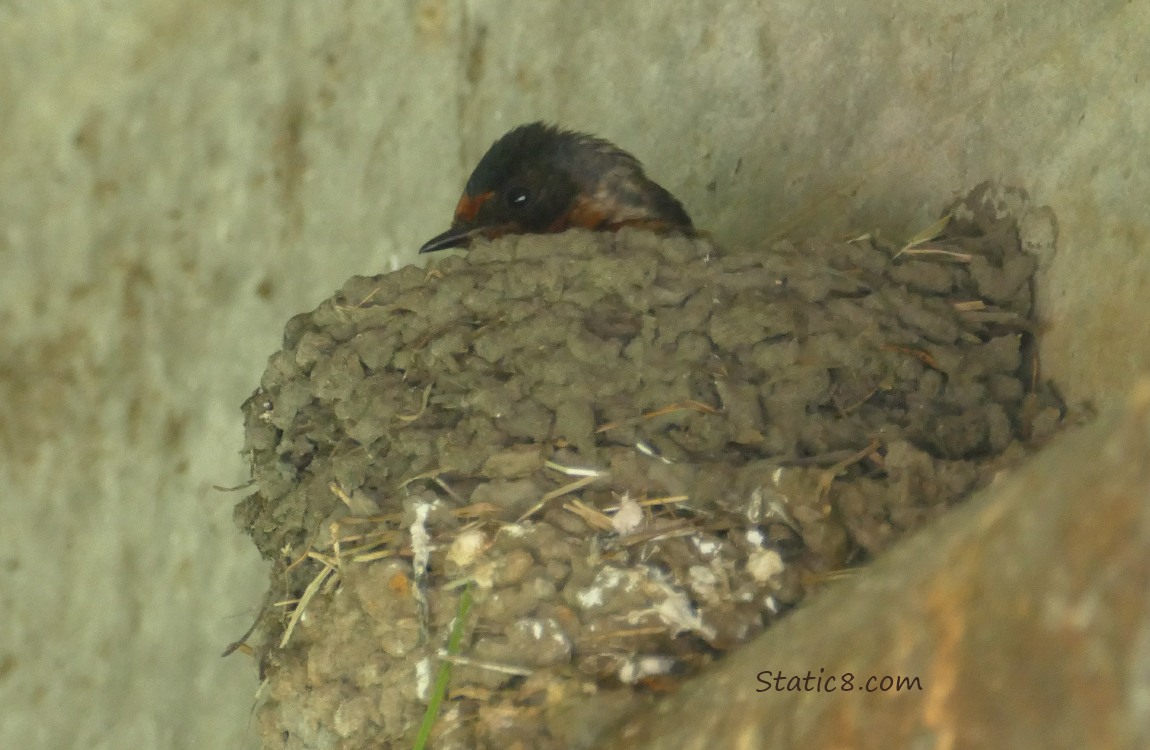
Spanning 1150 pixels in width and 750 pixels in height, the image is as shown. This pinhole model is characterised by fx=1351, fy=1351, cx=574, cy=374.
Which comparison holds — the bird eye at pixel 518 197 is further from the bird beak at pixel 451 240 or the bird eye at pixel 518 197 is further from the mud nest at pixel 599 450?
the mud nest at pixel 599 450

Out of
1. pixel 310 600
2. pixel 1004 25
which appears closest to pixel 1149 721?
pixel 310 600

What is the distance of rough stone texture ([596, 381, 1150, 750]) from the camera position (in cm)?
104

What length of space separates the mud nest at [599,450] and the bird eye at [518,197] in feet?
2.14

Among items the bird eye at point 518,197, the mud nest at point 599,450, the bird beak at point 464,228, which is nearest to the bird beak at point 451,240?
the bird beak at point 464,228

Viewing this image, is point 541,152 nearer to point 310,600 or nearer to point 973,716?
point 310,600

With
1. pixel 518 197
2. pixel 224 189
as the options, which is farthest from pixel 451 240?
pixel 224 189

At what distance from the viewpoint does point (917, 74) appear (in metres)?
3.13

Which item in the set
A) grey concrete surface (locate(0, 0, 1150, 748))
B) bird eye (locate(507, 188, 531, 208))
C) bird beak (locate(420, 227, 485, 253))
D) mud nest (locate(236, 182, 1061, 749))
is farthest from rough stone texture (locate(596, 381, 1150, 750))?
bird eye (locate(507, 188, 531, 208))

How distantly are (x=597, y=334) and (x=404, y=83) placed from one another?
4.80ft

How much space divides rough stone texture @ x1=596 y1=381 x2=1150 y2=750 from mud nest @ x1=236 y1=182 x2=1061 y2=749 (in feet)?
2.66

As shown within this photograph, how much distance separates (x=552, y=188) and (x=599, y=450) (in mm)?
1194

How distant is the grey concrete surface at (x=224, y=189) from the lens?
11.3 feet

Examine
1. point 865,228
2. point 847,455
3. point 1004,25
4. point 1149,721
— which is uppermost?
point 1004,25

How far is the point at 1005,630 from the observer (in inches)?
45.9
